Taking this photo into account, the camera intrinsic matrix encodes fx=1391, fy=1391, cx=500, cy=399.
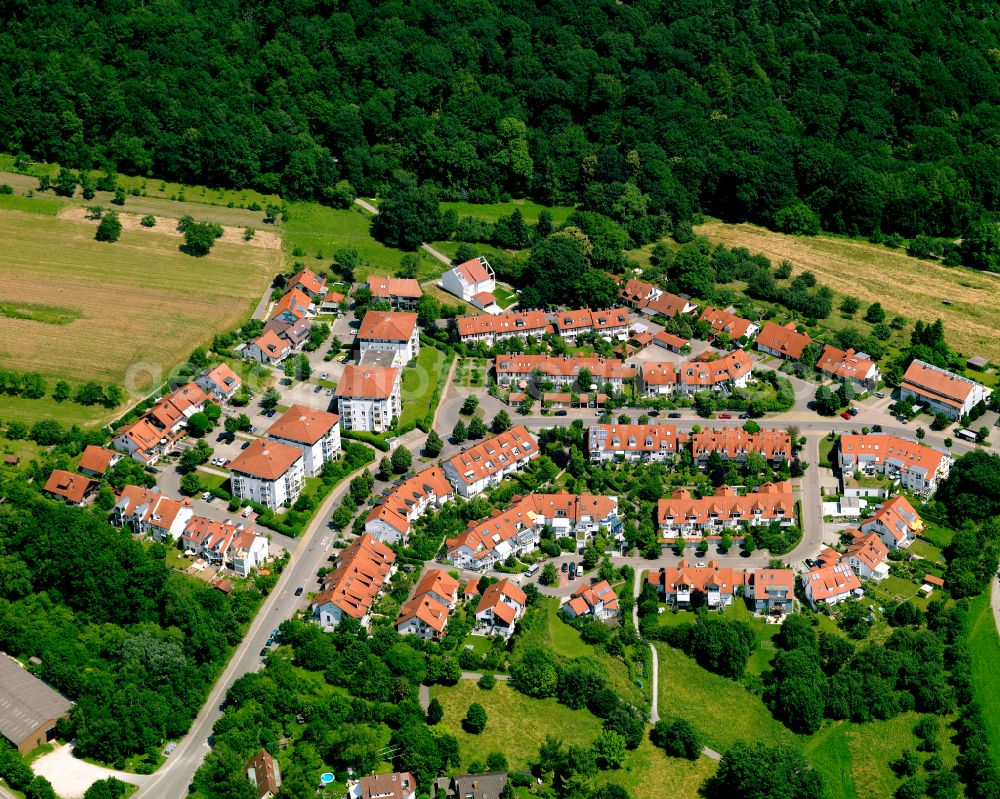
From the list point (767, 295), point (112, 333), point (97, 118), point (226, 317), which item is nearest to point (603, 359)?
point (767, 295)

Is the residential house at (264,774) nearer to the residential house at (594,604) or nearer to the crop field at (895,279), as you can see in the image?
the residential house at (594,604)

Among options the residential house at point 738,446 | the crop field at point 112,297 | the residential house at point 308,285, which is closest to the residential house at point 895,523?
the residential house at point 738,446

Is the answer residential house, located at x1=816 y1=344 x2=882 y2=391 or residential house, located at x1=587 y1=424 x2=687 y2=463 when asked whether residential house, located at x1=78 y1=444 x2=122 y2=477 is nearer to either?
residential house, located at x1=587 y1=424 x2=687 y2=463

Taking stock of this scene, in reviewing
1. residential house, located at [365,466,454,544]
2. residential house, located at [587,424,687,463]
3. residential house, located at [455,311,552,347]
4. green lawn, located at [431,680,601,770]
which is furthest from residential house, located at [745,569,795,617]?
residential house, located at [455,311,552,347]

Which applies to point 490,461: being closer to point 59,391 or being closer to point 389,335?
point 389,335

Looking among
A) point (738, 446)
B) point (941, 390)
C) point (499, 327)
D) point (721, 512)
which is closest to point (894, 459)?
point (941, 390)
